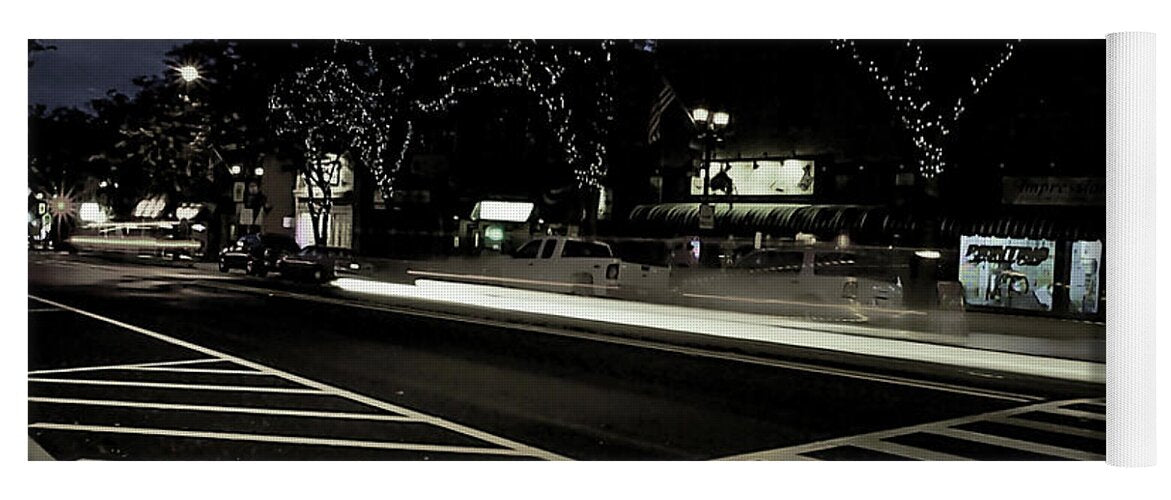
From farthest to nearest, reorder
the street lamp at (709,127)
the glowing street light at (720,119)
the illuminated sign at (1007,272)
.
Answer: the illuminated sign at (1007,272) < the glowing street light at (720,119) < the street lamp at (709,127)

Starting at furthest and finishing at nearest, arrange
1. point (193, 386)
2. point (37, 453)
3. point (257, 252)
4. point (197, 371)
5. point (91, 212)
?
point (257, 252)
point (91, 212)
point (197, 371)
point (193, 386)
point (37, 453)

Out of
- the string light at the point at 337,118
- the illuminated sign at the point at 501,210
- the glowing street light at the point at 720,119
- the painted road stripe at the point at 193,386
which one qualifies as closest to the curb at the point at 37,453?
the painted road stripe at the point at 193,386

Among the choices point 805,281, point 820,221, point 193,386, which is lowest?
point 193,386

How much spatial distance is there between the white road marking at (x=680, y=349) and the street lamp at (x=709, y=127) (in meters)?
2.00

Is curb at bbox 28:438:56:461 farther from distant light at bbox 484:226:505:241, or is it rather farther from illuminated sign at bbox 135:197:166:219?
distant light at bbox 484:226:505:241

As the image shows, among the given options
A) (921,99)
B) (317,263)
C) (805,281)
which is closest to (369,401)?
(805,281)

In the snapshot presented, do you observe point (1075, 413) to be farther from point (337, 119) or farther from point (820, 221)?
point (337, 119)

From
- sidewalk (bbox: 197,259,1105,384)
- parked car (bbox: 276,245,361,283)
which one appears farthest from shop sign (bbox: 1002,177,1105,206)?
parked car (bbox: 276,245,361,283)

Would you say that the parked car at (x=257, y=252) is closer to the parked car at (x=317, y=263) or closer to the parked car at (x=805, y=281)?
the parked car at (x=317, y=263)

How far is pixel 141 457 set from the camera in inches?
418

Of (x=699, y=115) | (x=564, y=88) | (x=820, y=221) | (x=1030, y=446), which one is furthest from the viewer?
(x=699, y=115)

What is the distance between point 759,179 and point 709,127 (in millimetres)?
932

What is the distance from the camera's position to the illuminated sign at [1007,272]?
52.0ft

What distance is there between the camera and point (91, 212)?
44.0 feet
